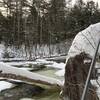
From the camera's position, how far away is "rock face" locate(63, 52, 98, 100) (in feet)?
13.9

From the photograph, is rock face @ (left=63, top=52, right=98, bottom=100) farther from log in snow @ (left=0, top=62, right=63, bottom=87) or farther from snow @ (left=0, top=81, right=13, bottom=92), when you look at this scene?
log in snow @ (left=0, top=62, right=63, bottom=87)

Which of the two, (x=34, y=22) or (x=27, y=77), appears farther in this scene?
(x=34, y=22)

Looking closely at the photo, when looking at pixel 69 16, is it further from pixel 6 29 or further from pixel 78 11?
pixel 6 29

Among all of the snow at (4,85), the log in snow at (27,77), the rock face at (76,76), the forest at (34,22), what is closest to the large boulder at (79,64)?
the rock face at (76,76)

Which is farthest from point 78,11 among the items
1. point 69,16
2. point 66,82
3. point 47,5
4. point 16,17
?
point 66,82

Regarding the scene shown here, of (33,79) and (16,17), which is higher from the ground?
(16,17)

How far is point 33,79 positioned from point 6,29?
1707 centimetres

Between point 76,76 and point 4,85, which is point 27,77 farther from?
point 76,76

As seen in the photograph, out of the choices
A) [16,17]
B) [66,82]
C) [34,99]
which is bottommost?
[34,99]

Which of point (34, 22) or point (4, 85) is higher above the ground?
point (34, 22)

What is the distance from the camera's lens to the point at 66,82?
4.53 meters

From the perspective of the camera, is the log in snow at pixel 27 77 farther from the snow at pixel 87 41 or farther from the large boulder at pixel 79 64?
the snow at pixel 87 41

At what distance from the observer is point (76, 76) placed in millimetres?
4340

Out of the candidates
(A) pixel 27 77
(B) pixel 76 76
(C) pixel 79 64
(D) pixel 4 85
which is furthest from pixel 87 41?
(A) pixel 27 77
